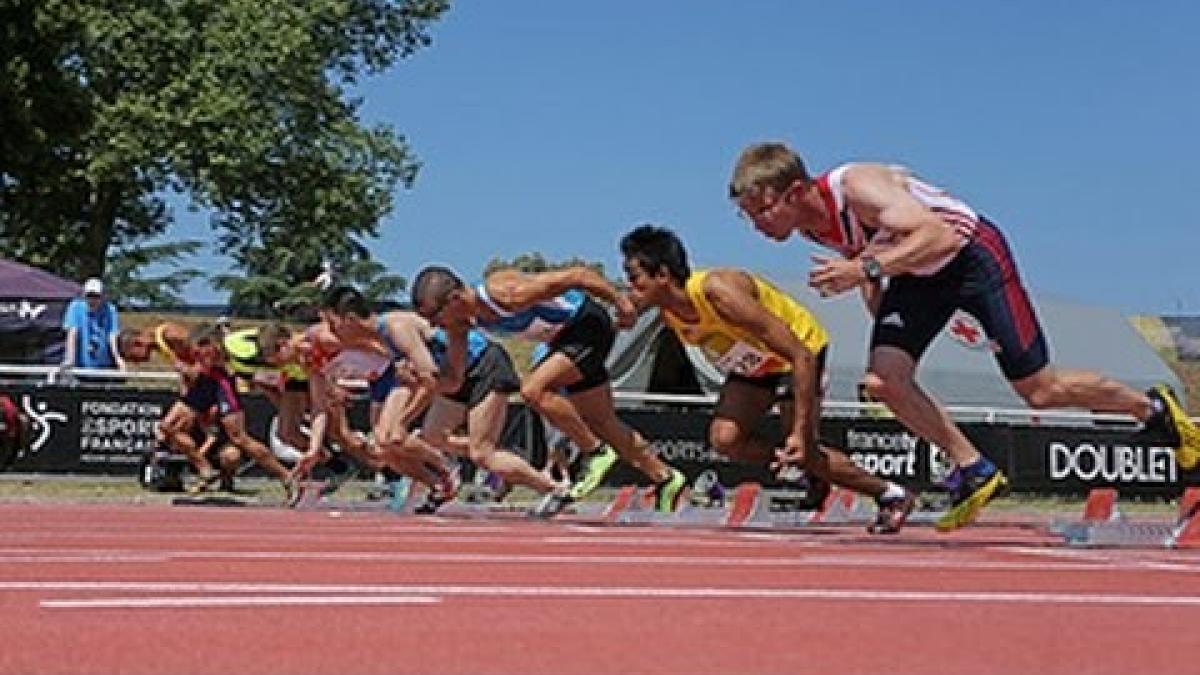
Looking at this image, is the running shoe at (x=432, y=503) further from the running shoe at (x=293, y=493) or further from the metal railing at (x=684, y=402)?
the metal railing at (x=684, y=402)

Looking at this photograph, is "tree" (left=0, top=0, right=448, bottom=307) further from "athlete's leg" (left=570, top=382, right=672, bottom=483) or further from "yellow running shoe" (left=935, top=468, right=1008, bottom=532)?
"yellow running shoe" (left=935, top=468, right=1008, bottom=532)

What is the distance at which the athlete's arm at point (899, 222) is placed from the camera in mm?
8039

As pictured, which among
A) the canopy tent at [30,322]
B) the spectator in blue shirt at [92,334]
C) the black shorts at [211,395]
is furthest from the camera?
the canopy tent at [30,322]

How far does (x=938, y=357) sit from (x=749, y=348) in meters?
18.9

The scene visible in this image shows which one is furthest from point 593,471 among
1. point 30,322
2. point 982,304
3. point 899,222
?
point 30,322

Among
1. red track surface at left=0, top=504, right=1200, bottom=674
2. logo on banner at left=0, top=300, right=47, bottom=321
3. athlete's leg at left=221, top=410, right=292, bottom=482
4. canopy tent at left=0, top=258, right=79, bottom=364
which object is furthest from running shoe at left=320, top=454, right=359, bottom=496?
red track surface at left=0, top=504, right=1200, bottom=674

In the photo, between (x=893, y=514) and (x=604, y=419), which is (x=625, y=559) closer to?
(x=893, y=514)

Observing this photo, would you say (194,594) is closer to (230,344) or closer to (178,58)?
(230,344)

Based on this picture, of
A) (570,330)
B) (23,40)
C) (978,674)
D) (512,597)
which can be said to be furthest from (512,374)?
(23,40)

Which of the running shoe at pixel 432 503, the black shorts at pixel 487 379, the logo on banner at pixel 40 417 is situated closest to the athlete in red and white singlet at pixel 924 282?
the black shorts at pixel 487 379

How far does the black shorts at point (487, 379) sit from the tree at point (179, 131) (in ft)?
97.0

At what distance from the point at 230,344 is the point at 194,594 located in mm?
13837

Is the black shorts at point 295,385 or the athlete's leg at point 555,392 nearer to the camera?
the athlete's leg at point 555,392

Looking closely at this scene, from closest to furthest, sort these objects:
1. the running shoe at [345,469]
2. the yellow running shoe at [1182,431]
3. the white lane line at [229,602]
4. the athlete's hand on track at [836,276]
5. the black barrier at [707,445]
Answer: the white lane line at [229,602] → the athlete's hand on track at [836,276] → the yellow running shoe at [1182,431] → the running shoe at [345,469] → the black barrier at [707,445]
